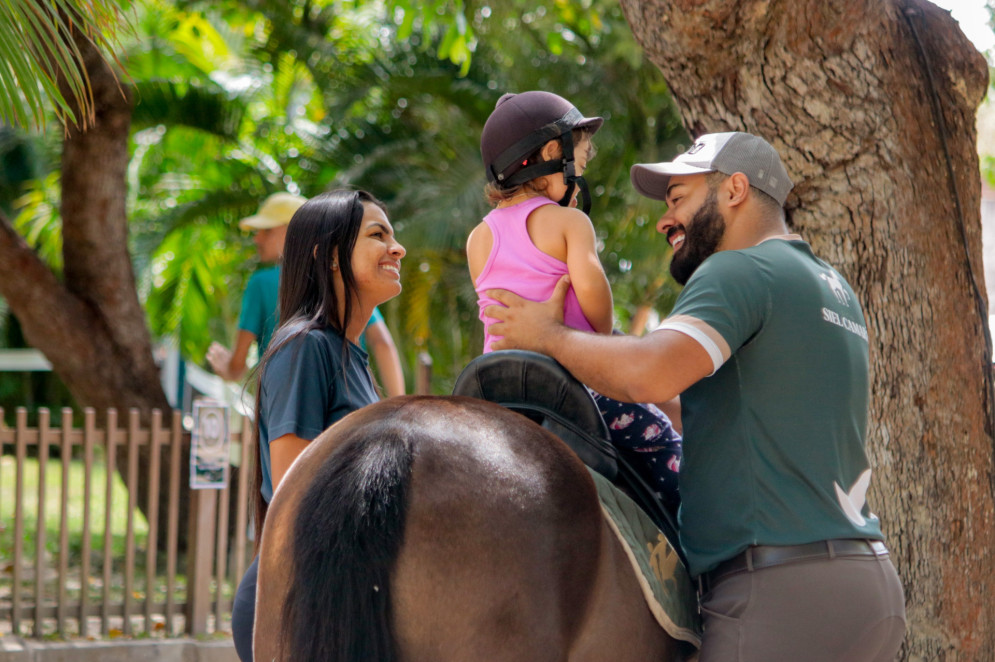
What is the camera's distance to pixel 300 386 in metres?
2.62

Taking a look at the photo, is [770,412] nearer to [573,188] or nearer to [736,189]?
[736,189]

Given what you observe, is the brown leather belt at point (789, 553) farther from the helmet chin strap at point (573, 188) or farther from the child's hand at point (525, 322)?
the helmet chin strap at point (573, 188)

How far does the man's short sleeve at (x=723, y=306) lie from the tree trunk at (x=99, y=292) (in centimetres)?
645

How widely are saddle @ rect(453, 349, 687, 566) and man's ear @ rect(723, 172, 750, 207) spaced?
0.61m

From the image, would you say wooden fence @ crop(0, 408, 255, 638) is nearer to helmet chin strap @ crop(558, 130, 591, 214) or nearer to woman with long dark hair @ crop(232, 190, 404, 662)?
woman with long dark hair @ crop(232, 190, 404, 662)

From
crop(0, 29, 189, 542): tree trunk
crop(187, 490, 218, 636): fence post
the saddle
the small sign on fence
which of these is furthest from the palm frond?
crop(0, 29, 189, 542): tree trunk

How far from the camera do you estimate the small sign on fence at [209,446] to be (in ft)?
20.5

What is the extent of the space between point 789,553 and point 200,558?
550 centimetres

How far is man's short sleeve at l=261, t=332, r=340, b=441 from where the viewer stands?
8.52ft

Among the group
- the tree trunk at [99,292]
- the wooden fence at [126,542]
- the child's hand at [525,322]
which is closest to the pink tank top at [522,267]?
the child's hand at [525,322]

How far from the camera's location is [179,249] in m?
13.8

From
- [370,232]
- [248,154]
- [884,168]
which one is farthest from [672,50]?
[248,154]

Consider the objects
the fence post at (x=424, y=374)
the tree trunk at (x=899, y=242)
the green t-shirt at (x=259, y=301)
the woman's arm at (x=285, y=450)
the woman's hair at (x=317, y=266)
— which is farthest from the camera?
the fence post at (x=424, y=374)

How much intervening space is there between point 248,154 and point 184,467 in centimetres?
693
